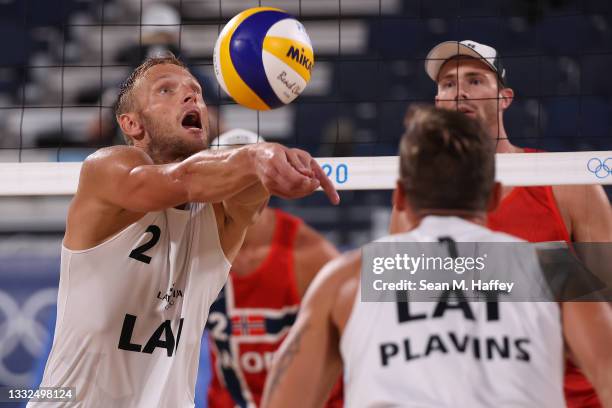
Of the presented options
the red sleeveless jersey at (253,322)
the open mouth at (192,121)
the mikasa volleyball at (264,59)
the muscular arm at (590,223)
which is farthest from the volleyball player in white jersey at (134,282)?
the red sleeveless jersey at (253,322)

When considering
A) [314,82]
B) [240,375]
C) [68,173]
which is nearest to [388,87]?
[314,82]

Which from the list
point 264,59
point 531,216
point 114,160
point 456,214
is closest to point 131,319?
point 114,160

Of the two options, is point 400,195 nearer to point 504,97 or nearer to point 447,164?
point 447,164

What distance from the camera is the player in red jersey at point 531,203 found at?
4.16 m

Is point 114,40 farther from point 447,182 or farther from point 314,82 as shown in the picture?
point 447,182

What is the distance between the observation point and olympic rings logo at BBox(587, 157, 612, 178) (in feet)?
13.9

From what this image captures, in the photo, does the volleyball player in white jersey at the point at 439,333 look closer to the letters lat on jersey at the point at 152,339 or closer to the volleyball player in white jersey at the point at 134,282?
the volleyball player in white jersey at the point at 134,282

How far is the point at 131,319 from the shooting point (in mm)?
3207

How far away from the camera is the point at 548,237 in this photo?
13.7 feet

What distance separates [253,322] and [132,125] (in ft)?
6.53

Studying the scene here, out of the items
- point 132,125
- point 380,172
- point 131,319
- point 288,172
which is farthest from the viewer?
point 380,172

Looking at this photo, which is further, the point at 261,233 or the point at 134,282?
the point at 261,233

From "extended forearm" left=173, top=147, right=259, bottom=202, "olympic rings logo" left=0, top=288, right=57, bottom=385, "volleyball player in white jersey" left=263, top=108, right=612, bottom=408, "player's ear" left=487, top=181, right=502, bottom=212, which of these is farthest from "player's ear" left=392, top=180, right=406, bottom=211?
"olympic rings logo" left=0, top=288, right=57, bottom=385

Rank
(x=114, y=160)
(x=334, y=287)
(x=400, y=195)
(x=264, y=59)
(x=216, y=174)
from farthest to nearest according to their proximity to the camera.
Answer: (x=264, y=59) → (x=114, y=160) → (x=216, y=174) → (x=400, y=195) → (x=334, y=287)
